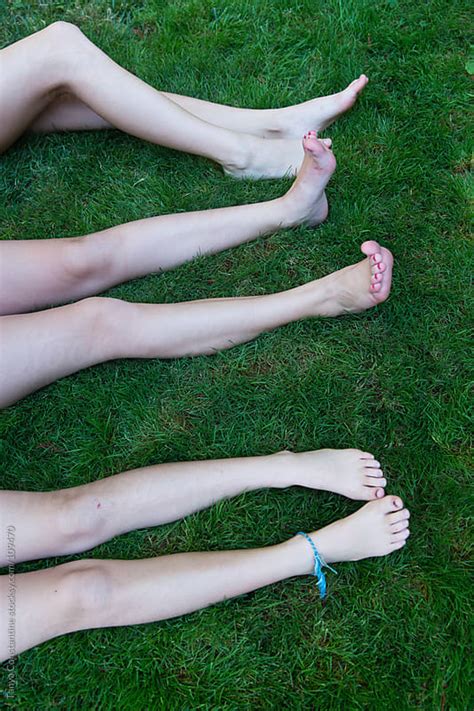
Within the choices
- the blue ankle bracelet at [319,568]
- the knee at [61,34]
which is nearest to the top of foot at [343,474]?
the blue ankle bracelet at [319,568]

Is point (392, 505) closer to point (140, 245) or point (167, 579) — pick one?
point (167, 579)

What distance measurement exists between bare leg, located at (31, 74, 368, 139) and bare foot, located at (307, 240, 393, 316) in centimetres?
93

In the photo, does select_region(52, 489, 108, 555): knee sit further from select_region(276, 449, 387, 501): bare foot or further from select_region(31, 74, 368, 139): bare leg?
select_region(31, 74, 368, 139): bare leg

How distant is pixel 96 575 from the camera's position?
79.4 inches

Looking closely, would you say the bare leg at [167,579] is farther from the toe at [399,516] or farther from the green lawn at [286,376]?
the green lawn at [286,376]

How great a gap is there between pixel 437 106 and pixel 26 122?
200 cm

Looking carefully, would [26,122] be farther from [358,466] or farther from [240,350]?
[358,466]

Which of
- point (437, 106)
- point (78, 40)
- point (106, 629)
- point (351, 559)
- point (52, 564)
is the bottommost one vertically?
point (351, 559)

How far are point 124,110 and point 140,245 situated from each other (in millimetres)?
639

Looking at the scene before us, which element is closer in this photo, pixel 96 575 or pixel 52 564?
pixel 96 575

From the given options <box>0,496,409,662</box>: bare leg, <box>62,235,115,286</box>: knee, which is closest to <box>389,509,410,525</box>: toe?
<box>0,496,409,662</box>: bare leg

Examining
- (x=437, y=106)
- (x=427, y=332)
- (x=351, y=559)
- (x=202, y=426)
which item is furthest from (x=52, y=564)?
(x=437, y=106)

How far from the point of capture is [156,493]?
7.29ft

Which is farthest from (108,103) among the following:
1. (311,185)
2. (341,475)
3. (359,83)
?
(341,475)
